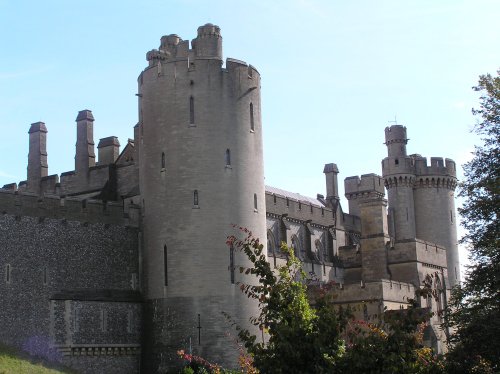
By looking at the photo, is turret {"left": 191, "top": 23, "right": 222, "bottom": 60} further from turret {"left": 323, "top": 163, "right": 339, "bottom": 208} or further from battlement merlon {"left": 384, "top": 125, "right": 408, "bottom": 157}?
battlement merlon {"left": 384, "top": 125, "right": 408, "bottom": 157}

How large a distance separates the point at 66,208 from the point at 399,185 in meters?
29.3

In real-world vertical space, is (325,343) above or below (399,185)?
below

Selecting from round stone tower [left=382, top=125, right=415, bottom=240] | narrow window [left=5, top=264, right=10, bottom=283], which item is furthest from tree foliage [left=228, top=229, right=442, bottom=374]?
round stone tower [left=382, top=125, right=415, bottom=240]

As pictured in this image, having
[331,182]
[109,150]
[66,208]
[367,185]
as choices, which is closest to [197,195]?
[66,208]

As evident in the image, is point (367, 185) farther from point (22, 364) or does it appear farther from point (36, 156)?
point (22, 364)

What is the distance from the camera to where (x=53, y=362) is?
99.5ft

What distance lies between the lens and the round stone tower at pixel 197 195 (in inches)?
1264

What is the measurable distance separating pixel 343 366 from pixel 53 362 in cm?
1961

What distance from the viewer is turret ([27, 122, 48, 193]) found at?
42312mm

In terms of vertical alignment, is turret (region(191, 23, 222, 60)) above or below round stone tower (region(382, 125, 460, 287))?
above

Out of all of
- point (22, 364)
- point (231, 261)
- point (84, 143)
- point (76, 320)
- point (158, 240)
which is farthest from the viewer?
point (84, 143)

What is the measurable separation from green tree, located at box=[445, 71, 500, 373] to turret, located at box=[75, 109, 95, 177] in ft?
69.3

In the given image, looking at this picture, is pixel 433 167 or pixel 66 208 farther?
pixel 433 167

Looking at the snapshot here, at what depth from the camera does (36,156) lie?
42.9m
